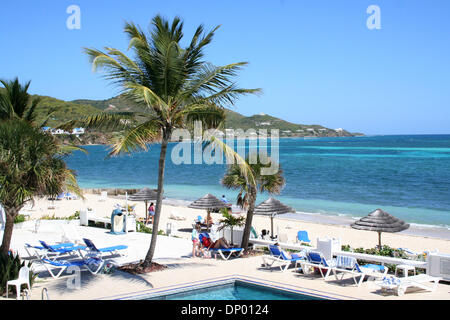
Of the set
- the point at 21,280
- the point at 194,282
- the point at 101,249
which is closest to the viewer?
the point at 21,280

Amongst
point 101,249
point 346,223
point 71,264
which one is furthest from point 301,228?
point 71,264

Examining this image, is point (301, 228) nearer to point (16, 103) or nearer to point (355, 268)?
point (355, 268)

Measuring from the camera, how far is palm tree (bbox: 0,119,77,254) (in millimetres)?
9641

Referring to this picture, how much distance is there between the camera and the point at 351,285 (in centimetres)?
1064

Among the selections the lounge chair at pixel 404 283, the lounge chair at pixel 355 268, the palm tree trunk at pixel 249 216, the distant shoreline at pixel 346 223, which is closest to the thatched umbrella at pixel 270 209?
the palm tree trunk at pixel 249 216

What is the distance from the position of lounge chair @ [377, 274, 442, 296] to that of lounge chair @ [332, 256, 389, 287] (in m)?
0.73

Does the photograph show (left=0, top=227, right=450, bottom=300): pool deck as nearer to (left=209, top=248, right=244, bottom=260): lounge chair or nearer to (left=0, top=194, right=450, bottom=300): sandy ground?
(left=0, top=194, right=450, bottom=300): sandy ground

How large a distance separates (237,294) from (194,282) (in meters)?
1.05

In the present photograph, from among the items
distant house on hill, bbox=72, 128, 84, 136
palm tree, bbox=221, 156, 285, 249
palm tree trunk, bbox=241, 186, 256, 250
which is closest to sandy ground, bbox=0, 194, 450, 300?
palm tree trunk, bbox=241, 186, 256, 250

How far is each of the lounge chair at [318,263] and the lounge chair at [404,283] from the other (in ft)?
4.68

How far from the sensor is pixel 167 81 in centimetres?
1162

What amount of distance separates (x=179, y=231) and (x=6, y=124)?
1227cm

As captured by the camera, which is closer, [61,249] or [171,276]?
[171,276]
